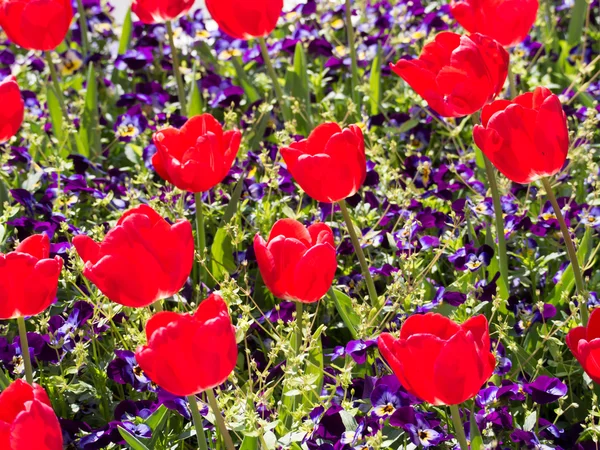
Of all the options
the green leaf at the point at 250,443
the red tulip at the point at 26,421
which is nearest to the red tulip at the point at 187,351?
the red tulip at the point at 26,421

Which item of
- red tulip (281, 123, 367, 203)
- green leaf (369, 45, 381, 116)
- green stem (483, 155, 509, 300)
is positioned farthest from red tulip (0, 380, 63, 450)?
green leaf (369, 45, 381, 116)

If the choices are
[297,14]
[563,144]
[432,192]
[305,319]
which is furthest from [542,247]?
[297,14]

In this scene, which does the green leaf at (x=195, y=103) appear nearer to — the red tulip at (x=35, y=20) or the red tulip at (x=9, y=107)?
the red tulip at (x=35, y=20)

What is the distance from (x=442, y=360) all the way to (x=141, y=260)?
0.53 meters

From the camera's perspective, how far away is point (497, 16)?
8.53ft

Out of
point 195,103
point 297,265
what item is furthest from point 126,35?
point 297,265

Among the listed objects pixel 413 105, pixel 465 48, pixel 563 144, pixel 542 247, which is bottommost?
pixel 542 247

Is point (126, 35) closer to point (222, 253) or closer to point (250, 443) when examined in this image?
point (222, 253)

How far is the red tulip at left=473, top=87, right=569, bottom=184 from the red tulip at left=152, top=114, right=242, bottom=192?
586 mm

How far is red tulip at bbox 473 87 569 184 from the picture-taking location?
1.88 m

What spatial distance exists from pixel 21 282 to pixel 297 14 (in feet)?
7.91

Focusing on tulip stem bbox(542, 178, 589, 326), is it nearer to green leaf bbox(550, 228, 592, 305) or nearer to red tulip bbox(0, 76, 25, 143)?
green leaf bbox(550, 228, 592, 305)

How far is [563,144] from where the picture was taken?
1.90 m

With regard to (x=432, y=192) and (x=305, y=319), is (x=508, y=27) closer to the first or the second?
(x=432, y=192)
